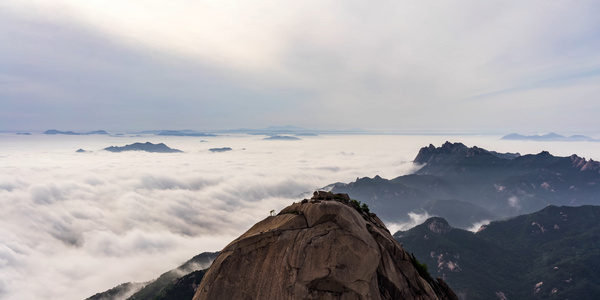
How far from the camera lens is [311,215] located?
27438 mm

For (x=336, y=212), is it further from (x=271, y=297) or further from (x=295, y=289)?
(x=271, y=297)

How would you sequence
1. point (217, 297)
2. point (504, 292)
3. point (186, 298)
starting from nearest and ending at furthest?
point (217, 297) < point (186, 298) < point (504, 292)

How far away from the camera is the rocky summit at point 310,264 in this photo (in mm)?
22875

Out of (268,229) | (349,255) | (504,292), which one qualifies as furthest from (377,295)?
(504,292)

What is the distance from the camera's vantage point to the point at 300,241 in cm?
2509

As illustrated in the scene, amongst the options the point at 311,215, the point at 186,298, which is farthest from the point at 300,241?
the point at 186,298

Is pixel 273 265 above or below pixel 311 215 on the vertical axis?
below

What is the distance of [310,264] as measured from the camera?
77.2ft

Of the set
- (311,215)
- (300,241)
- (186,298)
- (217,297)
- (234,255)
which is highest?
(311,215)

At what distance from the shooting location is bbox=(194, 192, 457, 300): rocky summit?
22.9 m

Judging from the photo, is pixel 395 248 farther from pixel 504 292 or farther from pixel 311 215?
pixel 504 292

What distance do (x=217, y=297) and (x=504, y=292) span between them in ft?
791

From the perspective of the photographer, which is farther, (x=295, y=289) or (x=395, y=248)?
(x=395, y=248)

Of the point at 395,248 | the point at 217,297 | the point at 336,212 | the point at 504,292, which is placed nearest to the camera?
the point at 217,297
